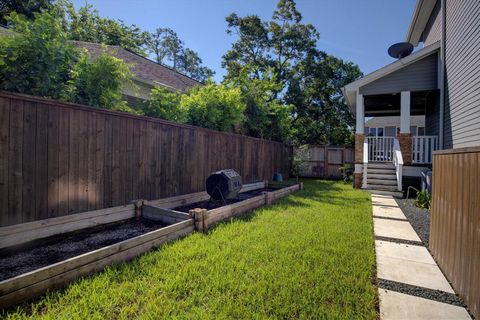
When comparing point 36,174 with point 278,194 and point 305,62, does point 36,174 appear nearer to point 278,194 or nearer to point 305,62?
point 278,194

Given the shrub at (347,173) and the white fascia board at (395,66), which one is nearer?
the white fascia board at (395,66)

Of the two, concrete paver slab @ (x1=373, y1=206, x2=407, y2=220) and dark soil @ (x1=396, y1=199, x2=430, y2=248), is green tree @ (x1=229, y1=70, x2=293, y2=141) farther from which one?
dark soil @ (x1=396, y1=199, x2=430, y2=248)

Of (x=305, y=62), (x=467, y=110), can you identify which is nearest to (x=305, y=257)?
(x=467, y=110)

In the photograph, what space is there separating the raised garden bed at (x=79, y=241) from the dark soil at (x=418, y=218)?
320 cm

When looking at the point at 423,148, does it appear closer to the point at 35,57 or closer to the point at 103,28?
the point at 35,57

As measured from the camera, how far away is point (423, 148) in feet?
29.7

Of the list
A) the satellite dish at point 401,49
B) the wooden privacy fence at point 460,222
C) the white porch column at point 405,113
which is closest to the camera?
the wooden privacy fence at point 460,222

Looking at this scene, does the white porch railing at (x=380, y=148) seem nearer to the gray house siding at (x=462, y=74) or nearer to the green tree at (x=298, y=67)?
the gray house siding at (x=462, y=74)

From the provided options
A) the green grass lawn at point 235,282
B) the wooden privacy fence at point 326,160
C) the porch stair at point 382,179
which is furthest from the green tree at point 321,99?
the green grass lawn at point 235,282

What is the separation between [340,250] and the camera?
318 cm

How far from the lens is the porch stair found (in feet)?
27.7

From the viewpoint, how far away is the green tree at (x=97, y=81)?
4.11 m

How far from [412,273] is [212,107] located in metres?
5.75

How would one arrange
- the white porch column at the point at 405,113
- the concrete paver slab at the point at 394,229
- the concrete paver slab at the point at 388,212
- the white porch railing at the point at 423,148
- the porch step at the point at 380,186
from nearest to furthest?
the concrete paver slab at the point at 394,229 → the concrete paver slab at the point at 388,212 → the porch step at the point at 380,186 → the white porch railing at the point at 423,148 → the white porch column at the point at 405,113
